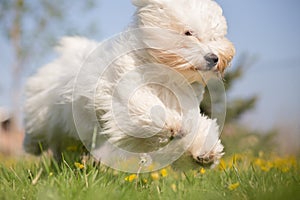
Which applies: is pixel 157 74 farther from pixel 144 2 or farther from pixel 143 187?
pixel 143 187

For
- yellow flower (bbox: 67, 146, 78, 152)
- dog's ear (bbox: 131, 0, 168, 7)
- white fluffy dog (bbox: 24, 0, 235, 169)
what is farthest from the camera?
yellow flower (bbox: 67, 146, 78, 152)

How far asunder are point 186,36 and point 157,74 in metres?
0.38

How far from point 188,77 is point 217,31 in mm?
464

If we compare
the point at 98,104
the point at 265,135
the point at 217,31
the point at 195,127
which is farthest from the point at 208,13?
the point at 265,135

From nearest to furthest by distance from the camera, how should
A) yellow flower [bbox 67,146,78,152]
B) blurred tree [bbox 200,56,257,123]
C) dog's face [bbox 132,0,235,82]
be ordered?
dog's face [bbox 132,0,235,82], yellow flower [bbox 67,146,78,152], blurred tree [bbox 200,56,257,123]

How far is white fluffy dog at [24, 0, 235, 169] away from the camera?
3.58 m

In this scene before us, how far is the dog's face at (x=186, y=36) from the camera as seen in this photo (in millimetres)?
3688

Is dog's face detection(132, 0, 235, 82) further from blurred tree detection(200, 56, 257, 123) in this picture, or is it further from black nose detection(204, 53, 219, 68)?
blurred tree detection(200, 56, 257, 123)

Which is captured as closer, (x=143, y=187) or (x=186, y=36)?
(x=143, y=187)

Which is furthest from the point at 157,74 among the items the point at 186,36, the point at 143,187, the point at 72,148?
the point at 72,148

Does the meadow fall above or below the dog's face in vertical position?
below

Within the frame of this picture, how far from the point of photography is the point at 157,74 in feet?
12.4

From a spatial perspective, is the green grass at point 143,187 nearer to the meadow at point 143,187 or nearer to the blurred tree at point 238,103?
the meadow at point 143,187

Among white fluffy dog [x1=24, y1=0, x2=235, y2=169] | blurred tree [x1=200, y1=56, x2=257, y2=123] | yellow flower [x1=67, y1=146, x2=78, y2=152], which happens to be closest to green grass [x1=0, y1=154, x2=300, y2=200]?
white fluffy dog [x1=24, y1=0, x2=235, y2=169]
